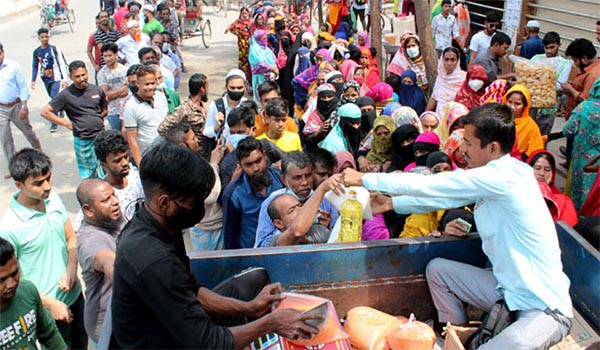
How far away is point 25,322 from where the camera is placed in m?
2.49

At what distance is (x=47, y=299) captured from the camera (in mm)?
2939

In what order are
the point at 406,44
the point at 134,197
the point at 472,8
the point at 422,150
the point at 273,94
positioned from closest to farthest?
1. the point at 134,197
2. the point at 422,150
3. the point at 273,94
4. the point at 406,44
5. the point at 472,8

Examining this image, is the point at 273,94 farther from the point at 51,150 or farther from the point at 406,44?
the point at 51,150

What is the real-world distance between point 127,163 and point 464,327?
8.08 ft

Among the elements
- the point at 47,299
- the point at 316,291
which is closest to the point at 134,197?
the point at 47,299

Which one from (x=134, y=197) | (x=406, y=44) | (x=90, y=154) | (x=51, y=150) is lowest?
(x=51, y=150)

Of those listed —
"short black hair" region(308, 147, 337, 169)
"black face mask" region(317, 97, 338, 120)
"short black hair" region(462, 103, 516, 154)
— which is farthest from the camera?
"black face mask" region(317, 97, 338, 120)

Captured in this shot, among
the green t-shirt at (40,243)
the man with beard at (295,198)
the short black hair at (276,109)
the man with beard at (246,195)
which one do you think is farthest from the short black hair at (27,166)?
the short black hair at (276,109)

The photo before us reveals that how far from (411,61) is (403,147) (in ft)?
10.1

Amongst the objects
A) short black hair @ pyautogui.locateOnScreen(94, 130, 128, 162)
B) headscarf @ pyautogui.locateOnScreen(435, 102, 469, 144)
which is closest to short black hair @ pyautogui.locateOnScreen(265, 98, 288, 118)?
short black hair @ pyautogui.locateOnScreen(94, 130, 128, 162)

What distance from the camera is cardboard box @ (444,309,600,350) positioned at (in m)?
2.50

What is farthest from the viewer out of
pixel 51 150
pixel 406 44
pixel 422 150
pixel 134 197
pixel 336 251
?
pixel 51 150

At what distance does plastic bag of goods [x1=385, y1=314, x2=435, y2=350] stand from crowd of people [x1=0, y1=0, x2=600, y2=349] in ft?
0.94

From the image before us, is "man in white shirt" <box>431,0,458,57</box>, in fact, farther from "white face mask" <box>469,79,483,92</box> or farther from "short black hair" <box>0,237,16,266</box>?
"short black hair" <box>0,237,16,266</box>
